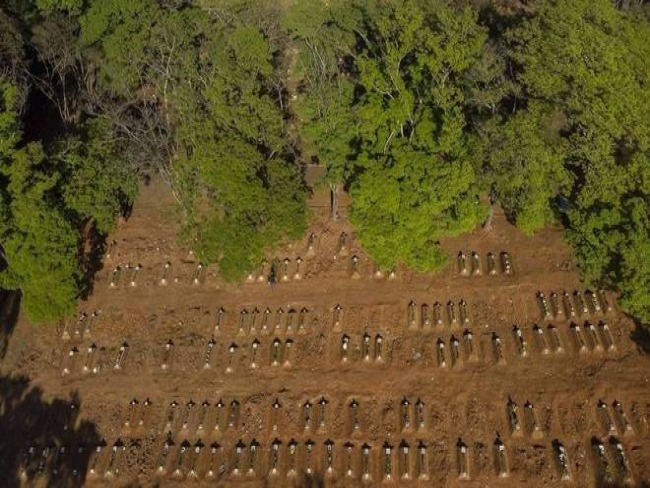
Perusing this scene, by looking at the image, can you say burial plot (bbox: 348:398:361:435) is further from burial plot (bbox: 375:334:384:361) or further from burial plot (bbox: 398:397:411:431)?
burial plot (bbox: 375:334:384:361)

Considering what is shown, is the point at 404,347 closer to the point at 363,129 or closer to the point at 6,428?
the point at 363,129

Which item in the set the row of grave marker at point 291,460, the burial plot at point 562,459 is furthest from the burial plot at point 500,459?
the burial plot at point 562,459

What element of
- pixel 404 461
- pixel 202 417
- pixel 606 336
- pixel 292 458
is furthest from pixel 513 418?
pixel 202 417

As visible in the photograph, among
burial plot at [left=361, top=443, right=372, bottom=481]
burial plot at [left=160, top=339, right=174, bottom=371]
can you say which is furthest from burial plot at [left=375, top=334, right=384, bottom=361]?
burial plot at [left=160, top=339, right=174, bottom=371]

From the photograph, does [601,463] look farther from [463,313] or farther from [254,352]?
[254,352]

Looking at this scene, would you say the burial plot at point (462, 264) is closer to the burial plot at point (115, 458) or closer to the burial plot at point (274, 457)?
the burial plot at point (274, 457)

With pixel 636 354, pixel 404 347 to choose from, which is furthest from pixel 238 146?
pixel 636 354
